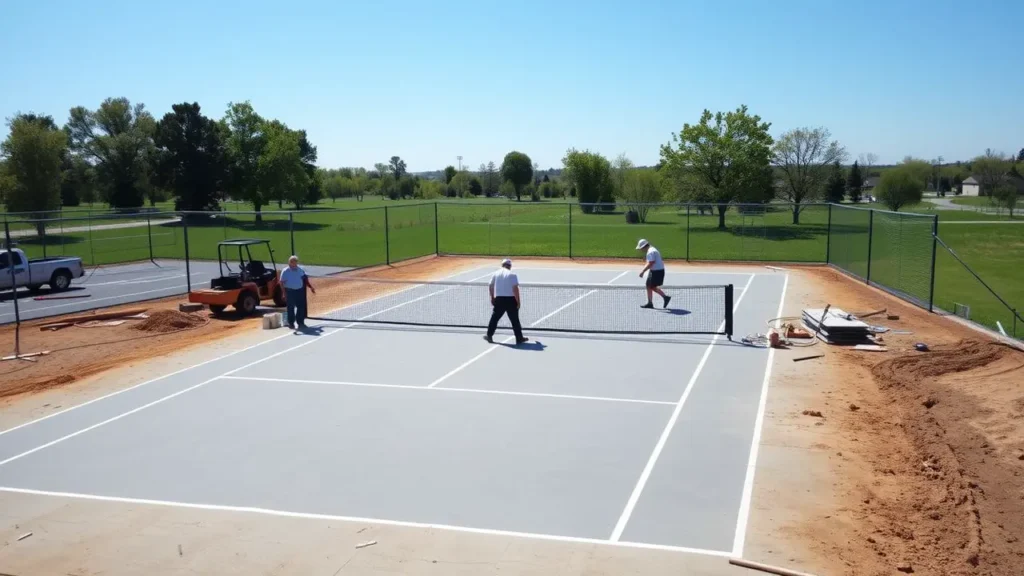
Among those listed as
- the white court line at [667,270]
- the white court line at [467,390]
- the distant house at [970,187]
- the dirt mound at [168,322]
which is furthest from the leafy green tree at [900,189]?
the white court line at [467,390]

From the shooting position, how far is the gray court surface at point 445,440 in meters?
8.59

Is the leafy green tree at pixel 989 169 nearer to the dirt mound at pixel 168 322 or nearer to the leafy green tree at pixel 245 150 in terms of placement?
the leafy green tree at pixel 245 150

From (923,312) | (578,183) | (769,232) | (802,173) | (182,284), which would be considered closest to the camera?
(923,312)

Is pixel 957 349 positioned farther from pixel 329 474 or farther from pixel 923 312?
pixel 329 474

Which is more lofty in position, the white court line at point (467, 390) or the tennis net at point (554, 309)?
the tennis net at point (554, 309)

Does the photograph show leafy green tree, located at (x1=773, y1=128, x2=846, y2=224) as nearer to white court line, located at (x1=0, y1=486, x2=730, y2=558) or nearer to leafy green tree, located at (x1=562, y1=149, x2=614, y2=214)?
leafy green tree, located at (x1=562, y1=149, x2=614, y2=214)

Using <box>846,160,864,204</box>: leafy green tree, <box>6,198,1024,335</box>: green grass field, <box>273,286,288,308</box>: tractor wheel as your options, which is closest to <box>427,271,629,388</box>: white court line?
<box>6,198,1024,335</box>: green grass field

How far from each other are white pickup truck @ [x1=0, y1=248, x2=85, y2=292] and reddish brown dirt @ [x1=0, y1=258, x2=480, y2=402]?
18.4 ft

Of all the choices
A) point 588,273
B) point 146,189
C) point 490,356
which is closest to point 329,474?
point 490,356

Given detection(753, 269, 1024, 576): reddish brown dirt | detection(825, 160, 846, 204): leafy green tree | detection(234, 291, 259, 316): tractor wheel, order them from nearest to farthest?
1. detection(753, 269, 1024, 576): reddish brown dirt
2. detection(234, 291, 259, 316): tractor wheel
3. detection(825, 160, 846, 204): leafy green tree

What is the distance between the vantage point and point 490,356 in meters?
16.0

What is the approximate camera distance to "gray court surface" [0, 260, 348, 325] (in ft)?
78.2

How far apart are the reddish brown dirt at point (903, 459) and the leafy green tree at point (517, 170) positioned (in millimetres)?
110603

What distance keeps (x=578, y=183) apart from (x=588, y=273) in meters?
51.2
